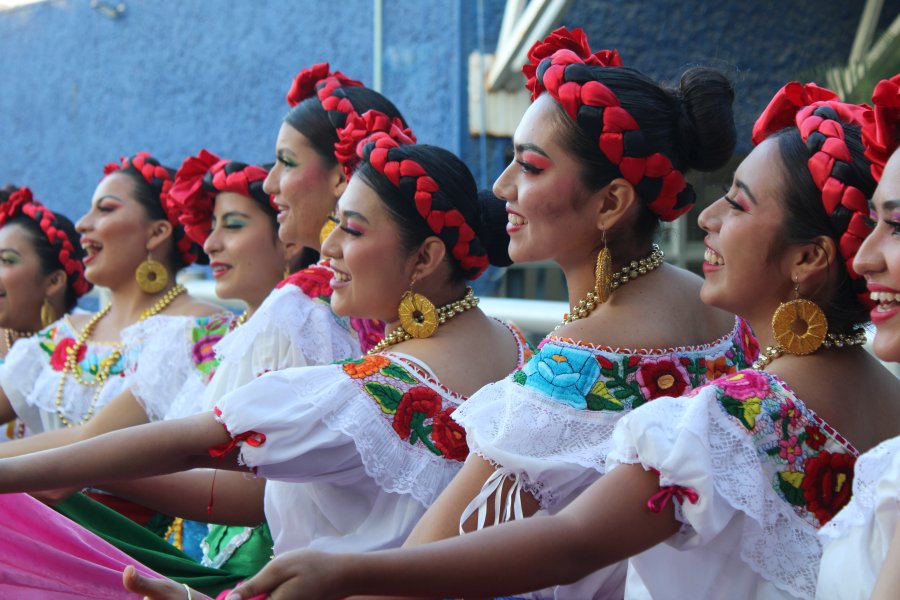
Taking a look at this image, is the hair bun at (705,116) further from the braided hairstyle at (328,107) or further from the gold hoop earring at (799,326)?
the braided hairstyle at (328,107)

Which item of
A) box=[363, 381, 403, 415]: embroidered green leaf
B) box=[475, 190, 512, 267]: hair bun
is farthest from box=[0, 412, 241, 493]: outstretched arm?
box=[475, 190, 512, 267]: hair bun

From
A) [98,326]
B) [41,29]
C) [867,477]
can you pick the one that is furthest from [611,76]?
[41,29]

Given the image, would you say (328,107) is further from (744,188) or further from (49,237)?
(49,237)

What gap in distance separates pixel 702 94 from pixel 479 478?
0.98 meters

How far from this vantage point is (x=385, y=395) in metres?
2.63

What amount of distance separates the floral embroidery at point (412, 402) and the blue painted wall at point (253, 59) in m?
2.66

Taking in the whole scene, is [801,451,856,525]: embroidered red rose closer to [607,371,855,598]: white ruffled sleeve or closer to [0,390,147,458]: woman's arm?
[607,371,855,598]: white ruffled sleeve

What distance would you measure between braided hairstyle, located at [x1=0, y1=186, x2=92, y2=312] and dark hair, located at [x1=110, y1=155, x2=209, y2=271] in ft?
2.38

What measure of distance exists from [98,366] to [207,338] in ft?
1.60

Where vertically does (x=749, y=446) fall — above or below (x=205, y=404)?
above

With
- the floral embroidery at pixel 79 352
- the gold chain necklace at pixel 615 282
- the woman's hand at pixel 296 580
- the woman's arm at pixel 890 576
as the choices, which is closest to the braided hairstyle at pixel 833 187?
the gold chain necklace at pixel 615 282

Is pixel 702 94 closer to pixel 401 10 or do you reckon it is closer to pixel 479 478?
pixel 479 478

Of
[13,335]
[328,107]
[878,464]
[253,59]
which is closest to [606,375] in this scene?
[878,464]

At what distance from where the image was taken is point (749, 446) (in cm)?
192
